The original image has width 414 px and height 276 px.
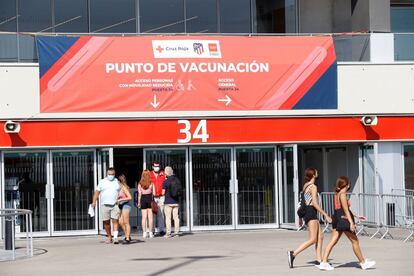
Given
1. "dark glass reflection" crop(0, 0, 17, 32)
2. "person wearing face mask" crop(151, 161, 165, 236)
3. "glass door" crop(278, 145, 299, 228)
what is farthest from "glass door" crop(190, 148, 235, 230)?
"dark glass reflection" crop(0, 0, 17, 32)

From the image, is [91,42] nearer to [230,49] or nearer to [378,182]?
[230,49]

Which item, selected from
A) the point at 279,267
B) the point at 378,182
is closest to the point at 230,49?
the point at 378,182

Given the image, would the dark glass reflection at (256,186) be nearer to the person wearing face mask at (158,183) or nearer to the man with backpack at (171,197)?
the person wearing face mask at (158,183)

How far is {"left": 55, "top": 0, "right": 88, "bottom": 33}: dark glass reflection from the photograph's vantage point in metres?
26.1

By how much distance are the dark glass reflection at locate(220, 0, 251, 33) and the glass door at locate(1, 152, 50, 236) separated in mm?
6953

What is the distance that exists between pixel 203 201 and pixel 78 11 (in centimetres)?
673

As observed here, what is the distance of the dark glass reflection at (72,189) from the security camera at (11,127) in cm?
136

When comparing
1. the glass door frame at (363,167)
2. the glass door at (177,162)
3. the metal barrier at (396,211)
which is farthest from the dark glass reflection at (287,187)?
the metal barrier at (396,211)

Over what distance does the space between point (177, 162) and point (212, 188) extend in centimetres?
124

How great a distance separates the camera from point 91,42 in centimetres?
2423

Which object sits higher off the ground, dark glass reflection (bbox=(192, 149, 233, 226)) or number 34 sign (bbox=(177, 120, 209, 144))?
number 34 sign (bbox=(177, 120, 209, 144))

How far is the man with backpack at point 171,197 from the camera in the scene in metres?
23.2

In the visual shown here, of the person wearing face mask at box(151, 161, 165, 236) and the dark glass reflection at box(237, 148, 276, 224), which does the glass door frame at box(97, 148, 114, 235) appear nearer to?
the person wearing face mask at box(151, 161, 165, 236)

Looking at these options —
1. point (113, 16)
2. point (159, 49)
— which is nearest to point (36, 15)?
point (113, 16)
